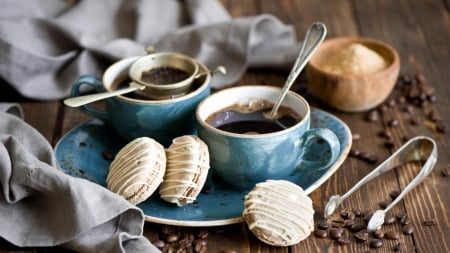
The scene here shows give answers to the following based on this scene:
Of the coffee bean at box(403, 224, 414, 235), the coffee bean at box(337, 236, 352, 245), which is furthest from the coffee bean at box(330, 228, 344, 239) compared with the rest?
the coffee bean at box(403, 224, 414, 235)

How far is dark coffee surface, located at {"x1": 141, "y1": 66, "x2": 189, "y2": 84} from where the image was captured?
163 centimetres

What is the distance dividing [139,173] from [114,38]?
787 millimetres

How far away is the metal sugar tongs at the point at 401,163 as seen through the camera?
139cm

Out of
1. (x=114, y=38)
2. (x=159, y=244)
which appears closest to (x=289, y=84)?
A: (x=159, y=244)

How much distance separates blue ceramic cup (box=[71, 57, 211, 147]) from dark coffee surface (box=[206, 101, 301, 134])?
0.07 metres

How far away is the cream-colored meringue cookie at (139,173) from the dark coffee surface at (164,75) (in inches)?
10.0

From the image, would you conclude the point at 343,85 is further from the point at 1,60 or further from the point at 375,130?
the point at 1,60

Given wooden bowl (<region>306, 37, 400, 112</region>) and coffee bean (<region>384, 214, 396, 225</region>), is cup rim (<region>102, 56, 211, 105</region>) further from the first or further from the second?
coffee bean (<region>384, 214, 396, 225</region>)

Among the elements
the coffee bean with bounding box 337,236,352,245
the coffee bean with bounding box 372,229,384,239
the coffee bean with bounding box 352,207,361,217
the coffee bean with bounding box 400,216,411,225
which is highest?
the coffee bean with bounding box 337,236,352,245

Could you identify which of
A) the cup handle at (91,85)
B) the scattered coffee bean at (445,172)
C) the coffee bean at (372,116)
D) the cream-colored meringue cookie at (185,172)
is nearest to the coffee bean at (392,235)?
the scattered coffee bean at (445,172)

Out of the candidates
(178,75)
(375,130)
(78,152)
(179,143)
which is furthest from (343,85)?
(78,152)

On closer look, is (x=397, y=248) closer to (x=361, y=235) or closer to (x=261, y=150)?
(x=361, y=235)

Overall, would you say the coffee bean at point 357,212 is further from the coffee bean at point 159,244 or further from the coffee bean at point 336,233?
the coffee bean at point 159,244

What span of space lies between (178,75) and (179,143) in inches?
11.1
